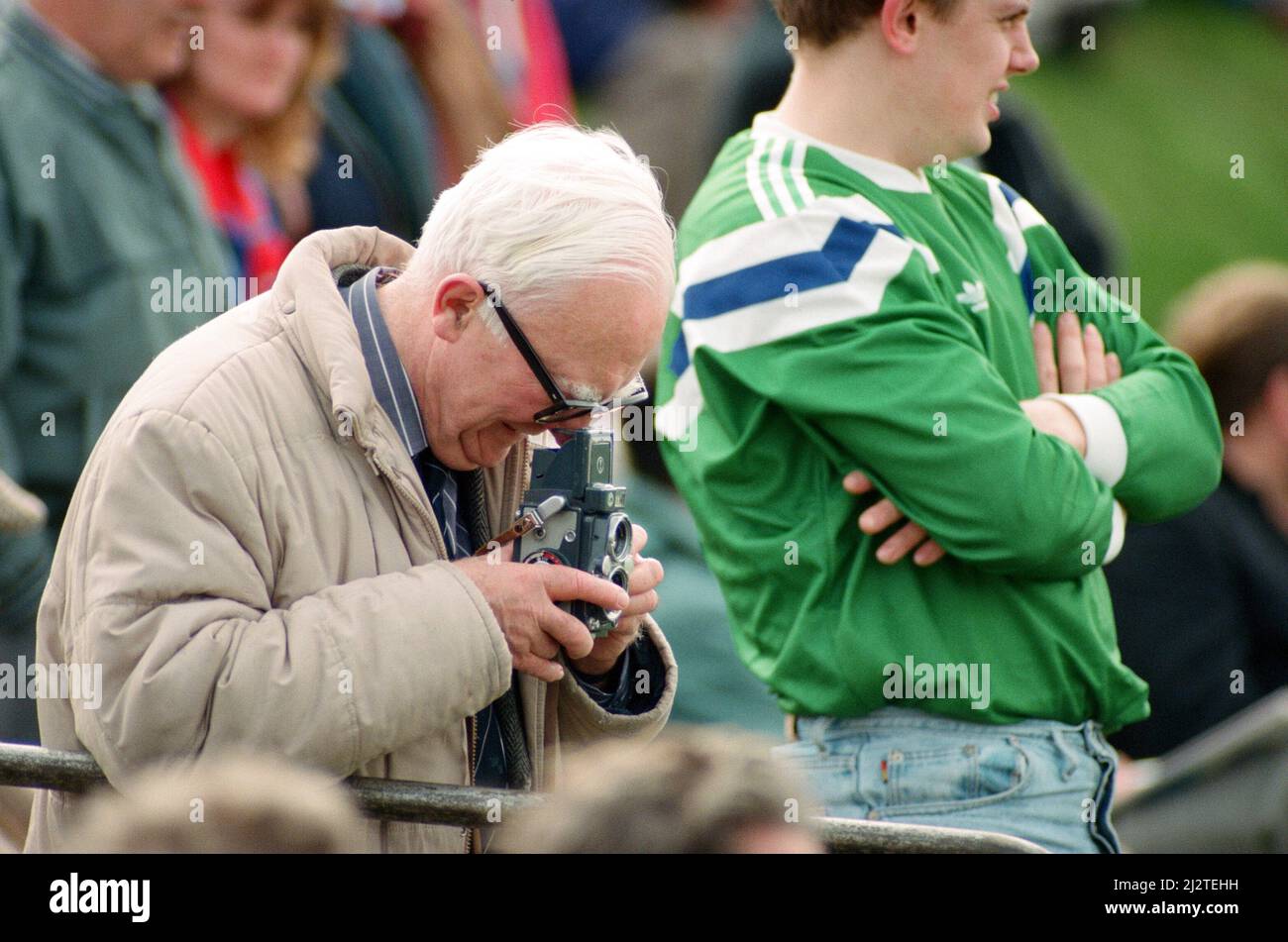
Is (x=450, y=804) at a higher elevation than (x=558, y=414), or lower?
lower

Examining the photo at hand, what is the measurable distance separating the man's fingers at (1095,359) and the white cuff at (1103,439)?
0.14 m

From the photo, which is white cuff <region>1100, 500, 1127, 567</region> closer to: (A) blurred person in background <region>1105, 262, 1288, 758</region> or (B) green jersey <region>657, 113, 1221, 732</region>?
(B) green jersey <region>657, 113, 1221, 732</region>

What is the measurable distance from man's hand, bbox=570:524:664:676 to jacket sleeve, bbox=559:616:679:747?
4cm

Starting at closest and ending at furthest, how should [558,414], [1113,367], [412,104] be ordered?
[558,414], [1113,367], [412,104]

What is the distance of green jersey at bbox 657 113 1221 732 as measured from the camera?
2.79 m

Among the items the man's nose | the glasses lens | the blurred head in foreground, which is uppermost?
the man's nose

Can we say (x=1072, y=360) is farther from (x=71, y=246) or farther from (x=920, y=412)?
(x=71, y=246)

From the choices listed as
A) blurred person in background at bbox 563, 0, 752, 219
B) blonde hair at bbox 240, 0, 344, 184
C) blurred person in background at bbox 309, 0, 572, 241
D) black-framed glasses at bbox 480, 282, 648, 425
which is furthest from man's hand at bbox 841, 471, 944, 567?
blurred person in background at bbox 563, 0, 752, 219

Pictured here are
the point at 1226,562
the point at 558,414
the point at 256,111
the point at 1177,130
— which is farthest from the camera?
the point at 1177,130

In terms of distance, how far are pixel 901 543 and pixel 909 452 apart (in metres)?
0.14

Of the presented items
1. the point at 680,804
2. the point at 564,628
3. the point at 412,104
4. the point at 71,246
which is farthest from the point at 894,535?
the point at 412,104

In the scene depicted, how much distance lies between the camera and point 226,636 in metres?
2.23

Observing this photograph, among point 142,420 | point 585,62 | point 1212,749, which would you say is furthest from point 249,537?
point 585,62

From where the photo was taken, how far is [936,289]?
9.50ft
